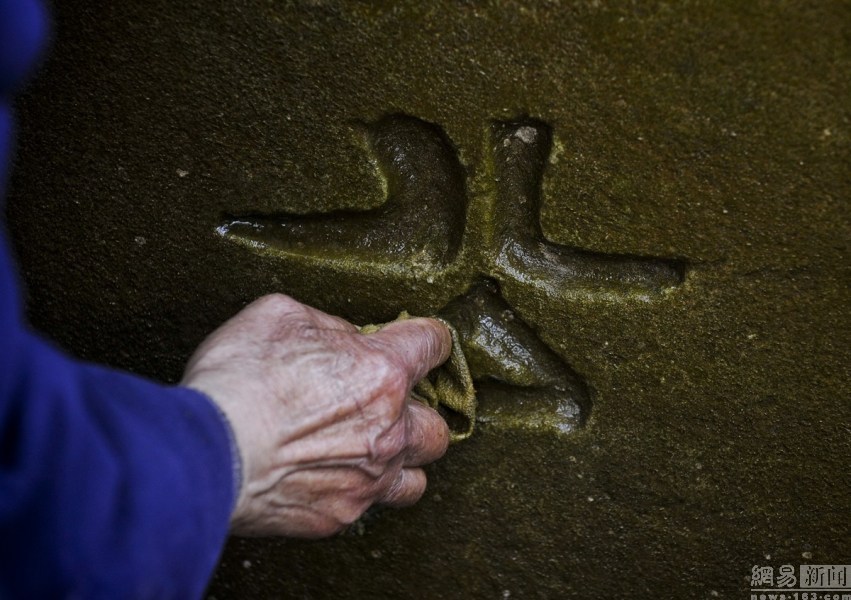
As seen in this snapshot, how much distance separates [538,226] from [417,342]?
25cm

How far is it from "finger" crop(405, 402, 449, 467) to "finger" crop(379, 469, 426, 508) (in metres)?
0.02

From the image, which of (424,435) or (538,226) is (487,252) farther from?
(424,435)

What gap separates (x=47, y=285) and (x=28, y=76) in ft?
1.19

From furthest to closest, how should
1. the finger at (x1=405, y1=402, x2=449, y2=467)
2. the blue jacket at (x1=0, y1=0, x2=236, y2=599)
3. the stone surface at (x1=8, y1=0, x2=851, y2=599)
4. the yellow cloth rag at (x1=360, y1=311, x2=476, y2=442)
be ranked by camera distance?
the yellow cloth rag at (x1=360, y1=311, x2=476, y2=442), the finger at (x1=405, y1=402, x2=449, y2=467), the stone surface at (x1=8, y1=0, x2=851, y2=599), the blue jacket at (x1=0, y1=0, x2=236, y2=599)

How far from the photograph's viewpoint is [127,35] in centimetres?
121

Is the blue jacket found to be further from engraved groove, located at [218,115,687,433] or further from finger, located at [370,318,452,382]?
engraved groove, located at [218,115,687,433]

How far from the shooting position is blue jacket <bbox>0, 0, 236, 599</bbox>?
663 millimetres

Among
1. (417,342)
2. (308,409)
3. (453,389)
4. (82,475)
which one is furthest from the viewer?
(453,389)

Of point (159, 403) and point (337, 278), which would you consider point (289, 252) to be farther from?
point (159, 403)

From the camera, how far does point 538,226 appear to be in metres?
1.25

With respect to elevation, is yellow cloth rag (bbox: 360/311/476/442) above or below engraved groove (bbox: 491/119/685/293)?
below
